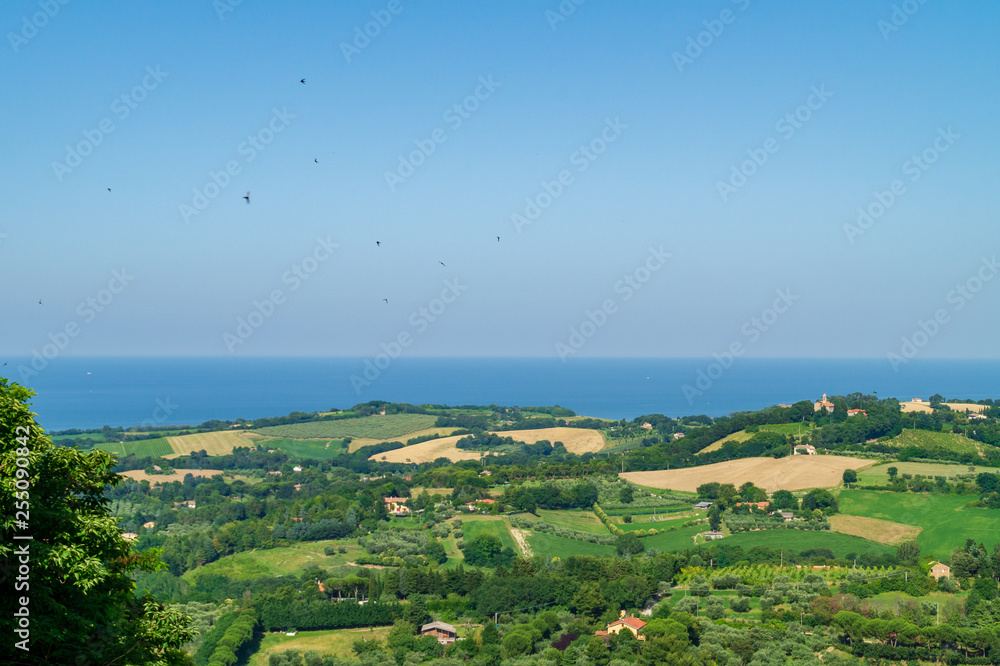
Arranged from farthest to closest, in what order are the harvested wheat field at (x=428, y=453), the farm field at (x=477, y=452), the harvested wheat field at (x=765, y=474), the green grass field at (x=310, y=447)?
the green grass field at (x=310, y=447) < the farm field at (x=477, y=452) < the harvested wheat field at (x=428, y=453) < the harvested wheat field at (x=765, y=474)

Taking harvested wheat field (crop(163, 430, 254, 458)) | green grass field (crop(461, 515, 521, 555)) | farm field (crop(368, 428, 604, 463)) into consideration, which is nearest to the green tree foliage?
green grass field (crop(461, 515, 521, 555))

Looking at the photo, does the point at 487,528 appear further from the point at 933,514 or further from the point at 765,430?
the point at 765,430

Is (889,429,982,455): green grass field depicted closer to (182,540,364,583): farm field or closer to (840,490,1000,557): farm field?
(840,490,1000,557): farm field

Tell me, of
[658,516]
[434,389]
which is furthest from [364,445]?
[434,389]

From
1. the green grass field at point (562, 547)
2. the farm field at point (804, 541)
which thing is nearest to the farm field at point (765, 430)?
the farm field at point (804, 541)

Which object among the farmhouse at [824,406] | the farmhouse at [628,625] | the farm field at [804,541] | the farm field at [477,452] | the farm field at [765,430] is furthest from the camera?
the farm field at [477,452]

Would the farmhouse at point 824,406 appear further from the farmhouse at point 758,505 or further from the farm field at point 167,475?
the farm field at point 167,475

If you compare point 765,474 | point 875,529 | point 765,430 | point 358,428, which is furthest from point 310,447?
point 875,529

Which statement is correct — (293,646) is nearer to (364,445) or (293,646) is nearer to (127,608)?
(127,608)

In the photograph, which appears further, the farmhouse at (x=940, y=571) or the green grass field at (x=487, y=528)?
the green grass field at (x=487, y=528)
